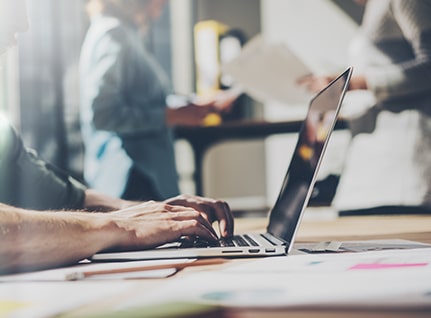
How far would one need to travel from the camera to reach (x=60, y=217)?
2.21 ft

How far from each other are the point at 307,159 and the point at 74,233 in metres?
0.38

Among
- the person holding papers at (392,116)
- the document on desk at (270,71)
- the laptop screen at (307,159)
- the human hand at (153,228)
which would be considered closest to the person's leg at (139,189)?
the document on desk at (270,71)

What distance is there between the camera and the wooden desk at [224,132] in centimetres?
271

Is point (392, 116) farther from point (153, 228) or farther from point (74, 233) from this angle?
point (74, 233)

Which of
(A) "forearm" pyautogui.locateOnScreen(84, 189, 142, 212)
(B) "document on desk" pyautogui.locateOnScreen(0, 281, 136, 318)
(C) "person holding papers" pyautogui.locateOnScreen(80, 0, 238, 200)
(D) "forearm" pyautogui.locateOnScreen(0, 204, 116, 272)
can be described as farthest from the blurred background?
(B) "document on desk" pyautogui.locateOnScreen(0, 281, 136, 318)


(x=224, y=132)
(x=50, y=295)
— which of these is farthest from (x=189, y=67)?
(x=50, y=295)

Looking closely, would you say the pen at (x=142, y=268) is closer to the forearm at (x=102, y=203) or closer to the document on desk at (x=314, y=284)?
the document on desk at (x=314, y=284)

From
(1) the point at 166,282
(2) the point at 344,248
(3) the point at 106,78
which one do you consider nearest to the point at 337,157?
(3) the point at 106,78

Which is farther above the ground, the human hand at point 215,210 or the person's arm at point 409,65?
the person's arm at point 409,65

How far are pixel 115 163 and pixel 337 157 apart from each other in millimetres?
1633

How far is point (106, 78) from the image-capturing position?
6.24ft

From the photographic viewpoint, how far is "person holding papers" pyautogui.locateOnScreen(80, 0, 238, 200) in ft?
6.29

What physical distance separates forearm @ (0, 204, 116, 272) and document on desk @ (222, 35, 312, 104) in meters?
1.38

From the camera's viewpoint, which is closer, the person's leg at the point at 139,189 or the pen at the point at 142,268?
the pen at the point at 142,268
